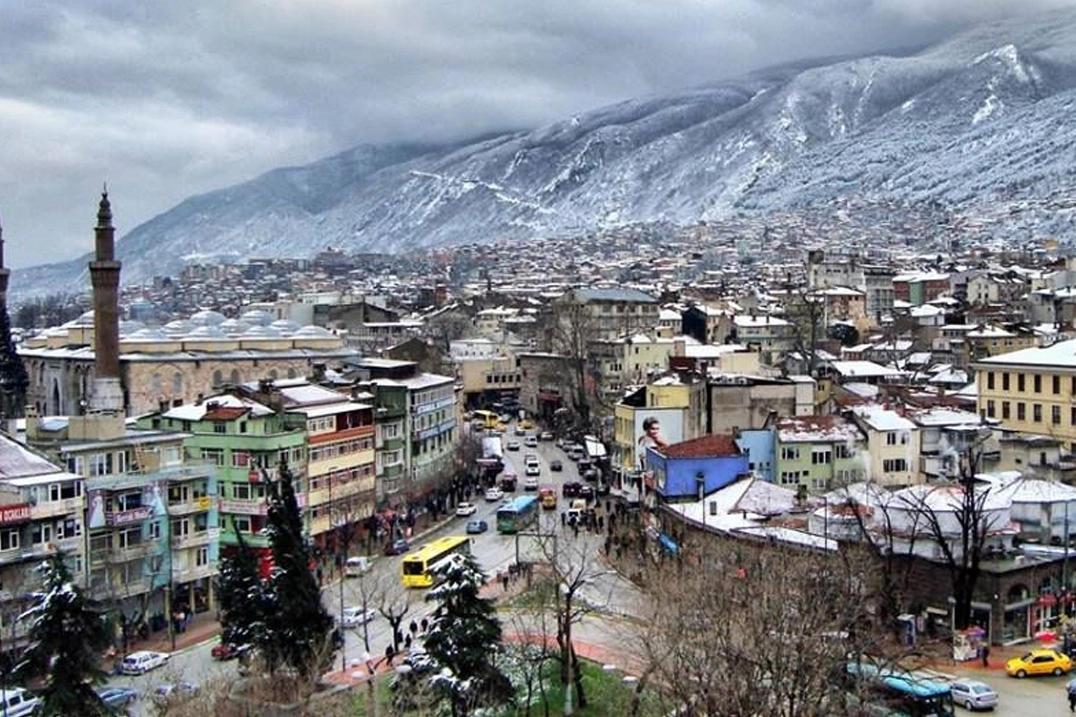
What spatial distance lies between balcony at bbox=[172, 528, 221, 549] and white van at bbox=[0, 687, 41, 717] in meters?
10.3

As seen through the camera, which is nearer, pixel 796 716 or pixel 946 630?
pixel 796 716

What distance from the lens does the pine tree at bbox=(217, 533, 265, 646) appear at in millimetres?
28141

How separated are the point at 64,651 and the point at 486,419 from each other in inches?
2102

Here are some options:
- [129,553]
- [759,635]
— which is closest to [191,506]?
[129,553]

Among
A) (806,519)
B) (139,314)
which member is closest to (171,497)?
(806,519)

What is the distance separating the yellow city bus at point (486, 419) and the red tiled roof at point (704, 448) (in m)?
29.9

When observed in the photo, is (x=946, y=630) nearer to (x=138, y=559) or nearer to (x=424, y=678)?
(x=424, y=678)

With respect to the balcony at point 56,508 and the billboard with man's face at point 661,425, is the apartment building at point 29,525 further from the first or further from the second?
the billboard with man's face at point 661,425

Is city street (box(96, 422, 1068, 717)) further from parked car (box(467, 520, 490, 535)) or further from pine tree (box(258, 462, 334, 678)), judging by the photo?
pine tree (box(258, 462, 334, 678))

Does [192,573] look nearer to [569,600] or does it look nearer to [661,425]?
[569,600]

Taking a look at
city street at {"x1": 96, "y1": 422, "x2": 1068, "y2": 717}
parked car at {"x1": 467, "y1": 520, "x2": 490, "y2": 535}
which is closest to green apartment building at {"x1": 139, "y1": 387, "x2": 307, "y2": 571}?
city street at {"x1": 96, "y1": 422, "x2": 1068, "y2": 717}

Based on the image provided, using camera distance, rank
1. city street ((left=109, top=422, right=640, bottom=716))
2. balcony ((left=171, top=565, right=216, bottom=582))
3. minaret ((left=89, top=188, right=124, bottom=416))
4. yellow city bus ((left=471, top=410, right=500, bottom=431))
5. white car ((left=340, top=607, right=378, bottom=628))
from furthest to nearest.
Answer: yellow city bus ((left=471, top=410, right=500, bottom=431)) < minaret ((left=89, top=188, right=124, bottom=416)) < balcony ((left=171, top=565, right=216, bottom=582)) < white car ((left=340, top=607, right=378, bottom=628)) < city street ((left=109, top=422, right=640, bottom=716))

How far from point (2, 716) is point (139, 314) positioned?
372ft

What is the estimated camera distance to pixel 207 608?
3634 centimetres
